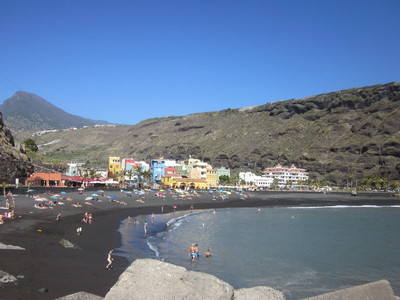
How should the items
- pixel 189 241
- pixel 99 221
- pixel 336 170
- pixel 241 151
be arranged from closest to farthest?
pixel 189 241, pixel 99 221, pixel 336 170, pixel 241 151

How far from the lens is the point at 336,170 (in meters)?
156

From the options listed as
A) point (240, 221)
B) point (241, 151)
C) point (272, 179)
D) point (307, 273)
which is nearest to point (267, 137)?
point (241, 151)

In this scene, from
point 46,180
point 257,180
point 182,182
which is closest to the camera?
point 46,180

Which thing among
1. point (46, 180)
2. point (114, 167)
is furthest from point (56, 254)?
point (114, 167)

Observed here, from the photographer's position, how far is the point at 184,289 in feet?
22.2

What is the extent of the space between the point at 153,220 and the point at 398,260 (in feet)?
74.6

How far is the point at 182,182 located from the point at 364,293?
101183mm

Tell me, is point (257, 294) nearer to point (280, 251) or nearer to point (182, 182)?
point (280, 251)

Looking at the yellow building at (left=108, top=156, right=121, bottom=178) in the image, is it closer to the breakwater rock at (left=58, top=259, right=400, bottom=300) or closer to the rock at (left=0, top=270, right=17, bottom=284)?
the rock at (left=0, top=270, right=17, bottom=284)

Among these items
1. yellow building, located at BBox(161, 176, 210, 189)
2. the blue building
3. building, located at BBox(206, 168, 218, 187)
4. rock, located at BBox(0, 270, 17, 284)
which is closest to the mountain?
building, located at BBox(206, 168, 218, 187)

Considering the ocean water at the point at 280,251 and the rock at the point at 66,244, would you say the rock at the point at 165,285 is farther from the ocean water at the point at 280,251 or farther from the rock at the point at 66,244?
the rock at the point at 66,244

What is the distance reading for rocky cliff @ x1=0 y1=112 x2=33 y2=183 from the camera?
57562mm

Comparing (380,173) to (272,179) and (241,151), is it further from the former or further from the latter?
(241,151)

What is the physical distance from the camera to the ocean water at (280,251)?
1978 centimetres
